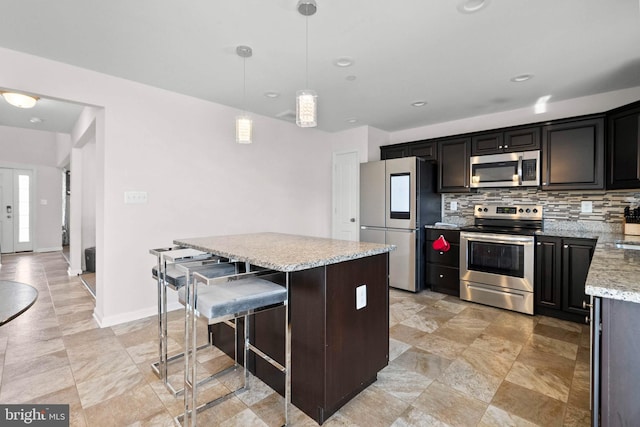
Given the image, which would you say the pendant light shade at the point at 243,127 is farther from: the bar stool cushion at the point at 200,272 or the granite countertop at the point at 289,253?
the bar stool cushion at the point at 200,272

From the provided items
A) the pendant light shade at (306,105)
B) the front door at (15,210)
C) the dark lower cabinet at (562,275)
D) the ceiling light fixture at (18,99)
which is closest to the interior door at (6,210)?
the front door at (15,210)

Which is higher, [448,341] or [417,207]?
[417,207]

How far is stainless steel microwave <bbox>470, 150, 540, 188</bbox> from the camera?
3.55 meters

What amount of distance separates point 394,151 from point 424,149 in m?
0.50

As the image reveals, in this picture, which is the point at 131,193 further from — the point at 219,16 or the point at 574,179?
the point at 574,179

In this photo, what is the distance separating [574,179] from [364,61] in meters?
2.58

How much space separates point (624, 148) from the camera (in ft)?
9.50

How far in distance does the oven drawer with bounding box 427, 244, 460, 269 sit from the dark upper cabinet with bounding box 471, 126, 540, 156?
1.26 meters

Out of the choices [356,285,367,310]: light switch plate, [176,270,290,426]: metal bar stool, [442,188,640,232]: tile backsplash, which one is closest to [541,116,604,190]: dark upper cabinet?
[442,188,640,232]: tile backsplash

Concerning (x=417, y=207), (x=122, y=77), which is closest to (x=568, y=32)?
(x=417, y=207)

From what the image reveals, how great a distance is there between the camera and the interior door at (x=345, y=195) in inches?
193

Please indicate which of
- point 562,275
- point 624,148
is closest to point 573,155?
point 624,148

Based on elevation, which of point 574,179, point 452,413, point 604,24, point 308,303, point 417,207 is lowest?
point 452,413

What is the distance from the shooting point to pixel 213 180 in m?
3.76
